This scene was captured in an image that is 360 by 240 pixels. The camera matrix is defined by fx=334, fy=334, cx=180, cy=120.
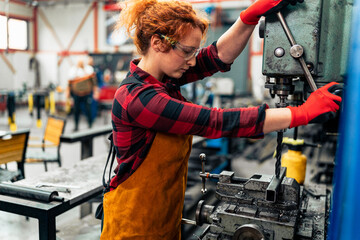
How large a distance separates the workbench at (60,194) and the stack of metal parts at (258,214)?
536mm

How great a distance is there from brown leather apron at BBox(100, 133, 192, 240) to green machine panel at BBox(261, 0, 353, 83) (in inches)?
13.2

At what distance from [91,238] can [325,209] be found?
1.33 m

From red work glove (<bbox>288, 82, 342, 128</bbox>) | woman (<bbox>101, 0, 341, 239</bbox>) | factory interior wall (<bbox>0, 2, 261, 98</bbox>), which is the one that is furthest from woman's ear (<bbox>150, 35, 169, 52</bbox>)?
factory interior wall (<bbox>0, 2, 261, 98</bbox>)

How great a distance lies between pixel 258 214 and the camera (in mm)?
833

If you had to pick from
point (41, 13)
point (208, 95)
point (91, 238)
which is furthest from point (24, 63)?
point (91, 238)

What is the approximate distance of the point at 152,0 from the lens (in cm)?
91

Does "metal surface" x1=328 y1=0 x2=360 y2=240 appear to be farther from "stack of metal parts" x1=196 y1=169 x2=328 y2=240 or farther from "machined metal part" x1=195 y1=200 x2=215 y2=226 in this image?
"machined metal part" x1=195 y1=200 x2=215 y2=226

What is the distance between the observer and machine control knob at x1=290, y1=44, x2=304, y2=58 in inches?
32.3

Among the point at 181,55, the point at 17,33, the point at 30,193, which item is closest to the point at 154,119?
the point at 181,55

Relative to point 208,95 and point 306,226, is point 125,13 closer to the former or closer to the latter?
point 306,226

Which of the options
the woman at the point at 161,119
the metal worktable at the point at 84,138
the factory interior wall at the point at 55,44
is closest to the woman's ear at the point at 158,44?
the woman at the point at 161,119

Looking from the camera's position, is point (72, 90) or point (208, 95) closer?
point (208, 95)

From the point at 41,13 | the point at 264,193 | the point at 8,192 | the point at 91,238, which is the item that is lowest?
the point at 91,238

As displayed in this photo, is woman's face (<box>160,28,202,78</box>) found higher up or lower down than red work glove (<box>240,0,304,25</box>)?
lower down
